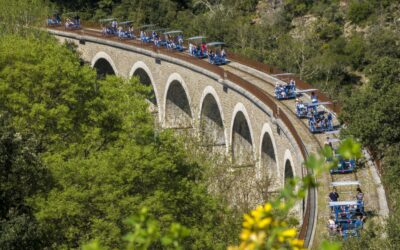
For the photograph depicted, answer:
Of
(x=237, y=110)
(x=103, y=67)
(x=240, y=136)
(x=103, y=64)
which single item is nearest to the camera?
(x=237, y=110)

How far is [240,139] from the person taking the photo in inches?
1618

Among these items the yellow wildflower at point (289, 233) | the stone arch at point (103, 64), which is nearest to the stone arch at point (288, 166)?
the yellow wildflower at point (289, 233)

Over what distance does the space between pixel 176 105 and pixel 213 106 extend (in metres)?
6.22

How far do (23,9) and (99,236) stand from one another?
32.2 m

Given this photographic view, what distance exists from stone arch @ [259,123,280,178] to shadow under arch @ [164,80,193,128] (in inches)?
467

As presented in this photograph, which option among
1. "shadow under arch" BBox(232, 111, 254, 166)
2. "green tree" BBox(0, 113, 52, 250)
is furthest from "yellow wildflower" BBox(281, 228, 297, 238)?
"shadow under arch" BBox(232, 111, 254, 166)

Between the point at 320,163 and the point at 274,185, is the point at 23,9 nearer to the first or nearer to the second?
the point at 274,185

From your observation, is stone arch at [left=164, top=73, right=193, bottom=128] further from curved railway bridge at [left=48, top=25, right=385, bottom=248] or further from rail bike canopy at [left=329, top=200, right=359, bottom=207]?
rail bike canopy at [left=329, top=200, right=359, bottom=207]

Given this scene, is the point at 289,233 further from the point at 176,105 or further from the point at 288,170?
the point at 176,105

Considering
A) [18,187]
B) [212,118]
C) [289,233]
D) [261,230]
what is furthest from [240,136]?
[261,230]

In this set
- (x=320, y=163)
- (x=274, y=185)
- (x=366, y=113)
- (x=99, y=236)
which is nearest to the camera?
(x=320, y=163)

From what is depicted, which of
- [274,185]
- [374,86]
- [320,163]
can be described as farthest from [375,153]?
[320,163]

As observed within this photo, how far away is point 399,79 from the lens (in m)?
28.2

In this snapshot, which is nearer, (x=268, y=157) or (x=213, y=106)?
(x=268, y=157)
